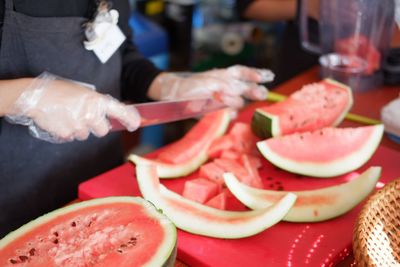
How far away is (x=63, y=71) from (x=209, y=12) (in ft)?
8.16

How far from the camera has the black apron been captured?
1.30 metres

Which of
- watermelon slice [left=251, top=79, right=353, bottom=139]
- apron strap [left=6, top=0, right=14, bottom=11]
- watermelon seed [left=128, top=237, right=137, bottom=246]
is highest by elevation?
apron strap [left=6, top=0, right=14, bottom=11]

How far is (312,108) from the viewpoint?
1.60 meters

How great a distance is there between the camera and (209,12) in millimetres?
3744

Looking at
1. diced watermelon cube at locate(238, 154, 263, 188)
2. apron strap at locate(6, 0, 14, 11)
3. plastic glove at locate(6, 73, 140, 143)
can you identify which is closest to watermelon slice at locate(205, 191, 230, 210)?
diced watermelon cube at locate(238, 154, 263, 188)

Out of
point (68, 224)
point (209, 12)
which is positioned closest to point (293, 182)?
point (68, 224)

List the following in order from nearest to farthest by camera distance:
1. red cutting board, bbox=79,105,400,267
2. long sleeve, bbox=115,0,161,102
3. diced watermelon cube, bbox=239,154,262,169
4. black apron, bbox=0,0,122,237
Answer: red cutting board, bbox=79,105,400,267 → black apron, bbox=0,0,122,237 → diced watermelon cube, bbox=239,154,262,169 → long sleeve, bbox=115,0,161,102

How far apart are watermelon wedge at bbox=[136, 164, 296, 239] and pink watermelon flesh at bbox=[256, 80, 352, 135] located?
458mm

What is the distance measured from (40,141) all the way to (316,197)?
2.57 ft

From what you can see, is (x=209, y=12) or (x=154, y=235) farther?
(x=209, y=12)

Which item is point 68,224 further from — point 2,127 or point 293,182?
point 293,182

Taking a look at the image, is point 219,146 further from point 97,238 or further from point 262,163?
point 97,238

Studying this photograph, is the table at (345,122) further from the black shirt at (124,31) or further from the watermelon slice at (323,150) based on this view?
the black shirt at (124,31)

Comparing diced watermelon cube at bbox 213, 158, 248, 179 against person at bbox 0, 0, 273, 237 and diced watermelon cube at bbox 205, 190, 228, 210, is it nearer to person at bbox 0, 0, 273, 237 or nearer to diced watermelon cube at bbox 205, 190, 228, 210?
diced watermelon cube at bbox 205, 190, 228, 210
